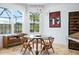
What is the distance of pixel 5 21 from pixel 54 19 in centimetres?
96

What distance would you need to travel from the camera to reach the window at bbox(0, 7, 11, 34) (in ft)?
9.88

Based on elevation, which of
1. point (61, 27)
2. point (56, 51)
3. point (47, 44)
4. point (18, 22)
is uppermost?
point (18, 22)

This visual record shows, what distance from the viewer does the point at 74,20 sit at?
3.12 metres

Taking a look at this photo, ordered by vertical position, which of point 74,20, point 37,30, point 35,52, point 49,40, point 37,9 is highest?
point 37,9

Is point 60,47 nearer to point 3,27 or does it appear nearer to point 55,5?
point 55,5

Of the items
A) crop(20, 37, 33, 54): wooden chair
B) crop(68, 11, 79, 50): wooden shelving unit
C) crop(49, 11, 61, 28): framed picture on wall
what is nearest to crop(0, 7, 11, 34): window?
crop(20, 37, 33, 54): wooden chair

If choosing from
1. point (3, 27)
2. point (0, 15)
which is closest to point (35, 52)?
point (3, 27)

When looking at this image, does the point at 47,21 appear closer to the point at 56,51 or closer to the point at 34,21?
the point at 34,21

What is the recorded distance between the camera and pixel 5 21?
3.06m

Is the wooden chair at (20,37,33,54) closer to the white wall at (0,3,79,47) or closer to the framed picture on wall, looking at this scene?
the white wall at (0,3,79,47)

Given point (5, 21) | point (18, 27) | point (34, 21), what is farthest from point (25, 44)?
point (5, 21)

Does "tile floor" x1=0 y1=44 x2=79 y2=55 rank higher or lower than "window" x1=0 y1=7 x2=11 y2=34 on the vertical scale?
lower

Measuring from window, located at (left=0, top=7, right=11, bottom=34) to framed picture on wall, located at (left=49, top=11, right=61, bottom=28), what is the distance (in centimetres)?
80

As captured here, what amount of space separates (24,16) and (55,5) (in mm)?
632
